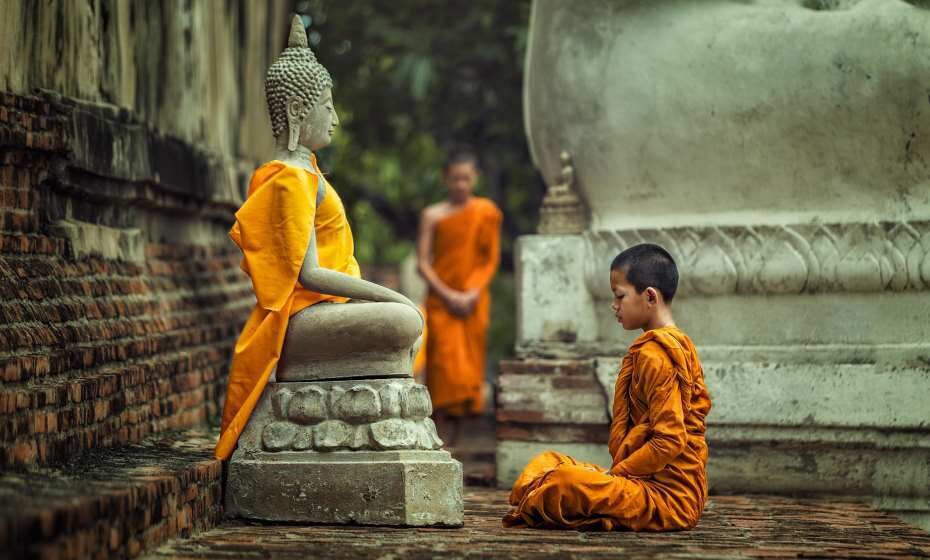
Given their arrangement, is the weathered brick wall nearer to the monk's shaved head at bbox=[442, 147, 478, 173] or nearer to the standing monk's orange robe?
the standing monk's orange robe

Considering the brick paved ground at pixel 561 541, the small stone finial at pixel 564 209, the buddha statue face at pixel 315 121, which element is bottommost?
the brick paved ground at pixel 561 541

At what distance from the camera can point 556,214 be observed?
631 cm

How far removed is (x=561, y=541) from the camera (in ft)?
14.0

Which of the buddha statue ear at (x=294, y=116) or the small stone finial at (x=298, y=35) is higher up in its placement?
the small stone finial at (x=298, y=35)

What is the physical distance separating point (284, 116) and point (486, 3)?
22.0 ft

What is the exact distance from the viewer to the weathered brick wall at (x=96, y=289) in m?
4.12

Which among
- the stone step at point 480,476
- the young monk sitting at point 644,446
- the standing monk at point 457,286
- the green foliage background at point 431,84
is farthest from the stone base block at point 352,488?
the green foliage background at point 431,84

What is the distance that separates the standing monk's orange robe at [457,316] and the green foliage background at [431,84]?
2166 millimetres

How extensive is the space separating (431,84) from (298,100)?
272 inches

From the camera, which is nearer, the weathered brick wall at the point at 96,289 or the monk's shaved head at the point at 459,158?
the weathered brick wall at the point at 96,289

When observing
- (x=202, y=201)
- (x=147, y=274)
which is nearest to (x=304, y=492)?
(x=147, y=274)

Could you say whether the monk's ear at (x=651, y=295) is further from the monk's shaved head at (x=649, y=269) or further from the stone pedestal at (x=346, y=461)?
the stone pedestal at (x=346, y=461)

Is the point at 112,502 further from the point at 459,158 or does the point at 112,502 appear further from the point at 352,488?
the point at 459,158

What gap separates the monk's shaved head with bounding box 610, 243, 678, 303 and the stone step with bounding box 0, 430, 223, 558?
155 cm
